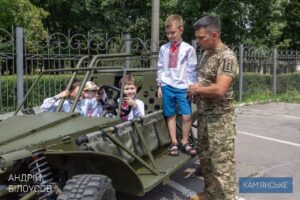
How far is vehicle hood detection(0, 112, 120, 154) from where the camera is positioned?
12.3 feet

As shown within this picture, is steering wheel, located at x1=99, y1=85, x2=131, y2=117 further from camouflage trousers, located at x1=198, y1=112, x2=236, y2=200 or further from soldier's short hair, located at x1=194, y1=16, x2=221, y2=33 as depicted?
soldier's short hair, located at x1=194, y1=16, x2=221, y2=33

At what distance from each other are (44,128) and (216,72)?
1.63m

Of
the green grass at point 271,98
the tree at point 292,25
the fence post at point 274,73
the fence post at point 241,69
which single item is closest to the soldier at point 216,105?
the green grass at point 271,98

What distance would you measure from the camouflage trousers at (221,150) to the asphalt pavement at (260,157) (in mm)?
1031

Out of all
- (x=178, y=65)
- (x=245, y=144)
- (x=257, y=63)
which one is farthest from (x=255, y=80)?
(x=178, y=65)

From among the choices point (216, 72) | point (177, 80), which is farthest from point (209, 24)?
point (177, 80)

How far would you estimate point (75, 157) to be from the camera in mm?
4035

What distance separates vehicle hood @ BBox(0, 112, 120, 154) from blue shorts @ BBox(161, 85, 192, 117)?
1.27 meters

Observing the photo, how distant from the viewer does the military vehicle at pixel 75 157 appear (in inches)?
144

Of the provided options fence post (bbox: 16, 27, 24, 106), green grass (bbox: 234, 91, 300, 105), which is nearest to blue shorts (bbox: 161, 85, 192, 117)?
fence post (bbox: 16, 27, 24, 106)

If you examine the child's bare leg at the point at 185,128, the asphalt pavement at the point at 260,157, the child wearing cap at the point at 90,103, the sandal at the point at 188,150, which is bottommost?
the asphalt pavement at the point at 260,157

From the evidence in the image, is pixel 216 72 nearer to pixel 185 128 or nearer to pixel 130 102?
pixel 130 102

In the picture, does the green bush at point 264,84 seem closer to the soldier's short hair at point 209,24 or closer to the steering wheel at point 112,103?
the steering wheel at point 112,103

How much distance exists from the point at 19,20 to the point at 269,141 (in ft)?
37.4
